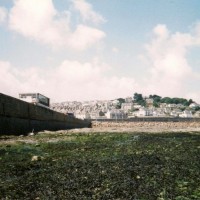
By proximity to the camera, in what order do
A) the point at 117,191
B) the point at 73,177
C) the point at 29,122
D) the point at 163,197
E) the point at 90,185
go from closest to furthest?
the point at 163,197
the point at 117,191
the point at 90,185
the point at 73,177
the point at 29,122

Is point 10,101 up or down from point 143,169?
up

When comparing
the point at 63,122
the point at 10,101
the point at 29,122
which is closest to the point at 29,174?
the point at 10,101

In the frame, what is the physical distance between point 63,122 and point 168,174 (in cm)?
4030

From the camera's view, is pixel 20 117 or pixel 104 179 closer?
pixel 104 179

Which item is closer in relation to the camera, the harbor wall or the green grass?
the green grass

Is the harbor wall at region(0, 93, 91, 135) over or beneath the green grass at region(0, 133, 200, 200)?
over

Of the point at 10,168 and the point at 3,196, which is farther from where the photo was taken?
the point at 10,168

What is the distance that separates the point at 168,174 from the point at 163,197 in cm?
142

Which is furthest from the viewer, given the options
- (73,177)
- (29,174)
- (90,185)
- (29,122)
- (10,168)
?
(29,122)

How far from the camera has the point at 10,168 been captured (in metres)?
6.36

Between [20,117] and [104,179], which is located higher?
[20,117]

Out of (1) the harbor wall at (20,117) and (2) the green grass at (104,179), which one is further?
(1) the harbor wall at (20,117)

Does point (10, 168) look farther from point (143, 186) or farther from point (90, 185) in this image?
point (143, 186)

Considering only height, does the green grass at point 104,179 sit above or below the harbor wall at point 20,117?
below
